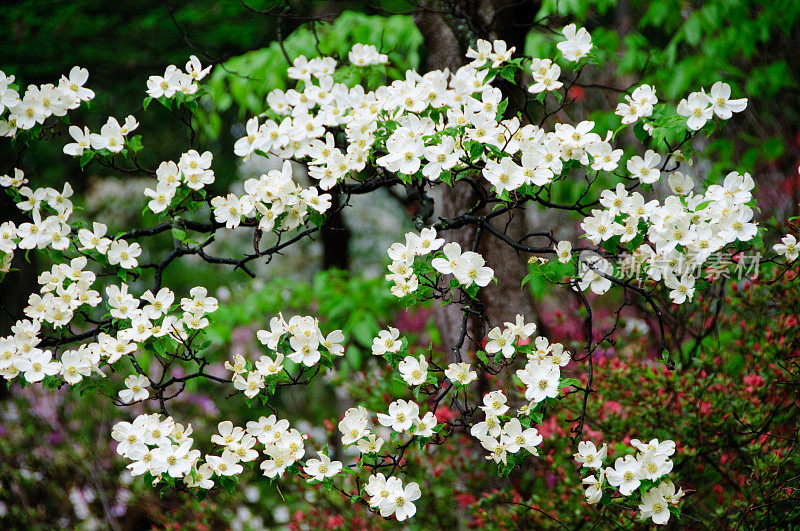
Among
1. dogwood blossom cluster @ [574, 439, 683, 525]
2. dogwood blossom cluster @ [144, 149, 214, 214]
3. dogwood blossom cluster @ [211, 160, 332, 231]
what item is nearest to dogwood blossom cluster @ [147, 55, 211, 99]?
dogwood blossom cluster @ [144, 149, 214, 214]

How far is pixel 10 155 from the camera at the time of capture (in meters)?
5.10

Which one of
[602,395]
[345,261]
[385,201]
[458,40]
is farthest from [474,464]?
[385,201]

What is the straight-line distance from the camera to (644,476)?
147cm

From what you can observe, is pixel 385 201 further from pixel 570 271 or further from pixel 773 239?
pixel 570 271

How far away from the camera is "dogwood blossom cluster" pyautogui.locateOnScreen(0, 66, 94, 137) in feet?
5.80

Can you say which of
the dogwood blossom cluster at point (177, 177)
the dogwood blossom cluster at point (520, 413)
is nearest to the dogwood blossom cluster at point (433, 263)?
the dogwood blossom cluster at point (520, 413)

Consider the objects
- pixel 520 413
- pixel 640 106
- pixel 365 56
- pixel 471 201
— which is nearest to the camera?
pixel 520 413

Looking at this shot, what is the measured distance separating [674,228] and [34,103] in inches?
65.6

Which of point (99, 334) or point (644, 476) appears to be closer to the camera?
point (644, 476)

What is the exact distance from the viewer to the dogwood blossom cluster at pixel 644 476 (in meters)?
1.48

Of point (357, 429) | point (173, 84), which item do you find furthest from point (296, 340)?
point (173, 84)

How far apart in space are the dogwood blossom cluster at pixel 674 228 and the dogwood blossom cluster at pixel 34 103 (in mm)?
1418

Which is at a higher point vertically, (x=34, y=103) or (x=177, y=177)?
(x=34, y=103)

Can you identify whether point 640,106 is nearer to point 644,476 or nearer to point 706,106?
point 706,106
